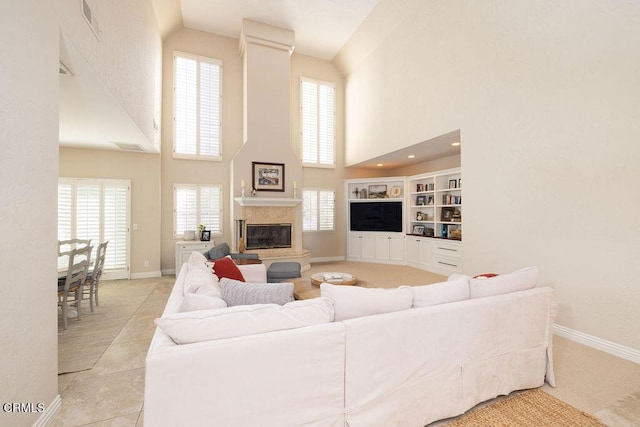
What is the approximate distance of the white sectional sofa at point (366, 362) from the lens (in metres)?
1.38

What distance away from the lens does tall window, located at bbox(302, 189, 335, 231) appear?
8188 mm

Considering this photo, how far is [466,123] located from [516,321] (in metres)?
3.35

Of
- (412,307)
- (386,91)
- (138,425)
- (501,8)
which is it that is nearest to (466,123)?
(501,8)

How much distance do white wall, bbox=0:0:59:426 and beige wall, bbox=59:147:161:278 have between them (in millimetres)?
4561

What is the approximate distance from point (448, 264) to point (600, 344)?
316 centimetres

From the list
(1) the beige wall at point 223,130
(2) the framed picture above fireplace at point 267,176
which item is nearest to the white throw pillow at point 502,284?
(2) the framed picture above fireplace at point 267,176

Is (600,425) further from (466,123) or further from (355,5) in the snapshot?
(355,5)

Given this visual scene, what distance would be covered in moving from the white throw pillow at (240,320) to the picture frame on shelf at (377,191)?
6537mm

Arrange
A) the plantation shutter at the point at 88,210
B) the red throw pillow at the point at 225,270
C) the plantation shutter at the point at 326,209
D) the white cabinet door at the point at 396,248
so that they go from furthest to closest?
the plantation shutter at the point at 326,209
the white cabinet door at the point at 396,248
the plantation shutter at the point at 88,210
the red throw pillow at the point at 225,270

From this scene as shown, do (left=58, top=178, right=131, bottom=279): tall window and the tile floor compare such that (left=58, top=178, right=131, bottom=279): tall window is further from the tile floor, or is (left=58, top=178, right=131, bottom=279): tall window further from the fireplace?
the fireplace

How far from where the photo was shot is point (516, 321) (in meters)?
2.19

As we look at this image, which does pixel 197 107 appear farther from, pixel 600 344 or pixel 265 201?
pixel 600 344

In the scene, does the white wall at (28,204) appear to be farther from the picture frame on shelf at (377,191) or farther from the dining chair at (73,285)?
the picture frame on shelf at (377,191)

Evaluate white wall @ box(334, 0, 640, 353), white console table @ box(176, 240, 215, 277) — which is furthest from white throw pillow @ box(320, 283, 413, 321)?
white console table @ box(176, 240, 215, 277)
